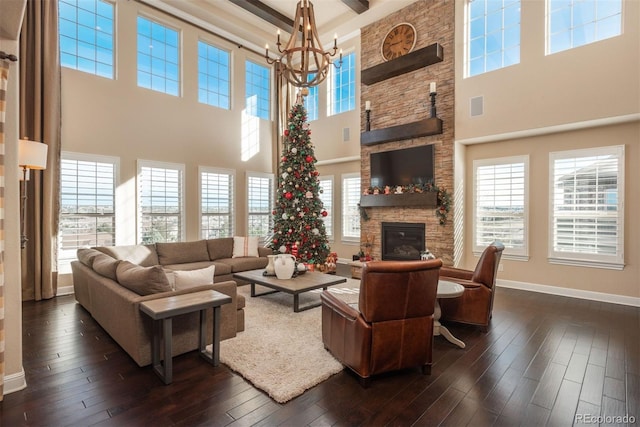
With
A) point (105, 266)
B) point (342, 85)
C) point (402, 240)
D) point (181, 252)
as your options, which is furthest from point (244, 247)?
point (342, 85)

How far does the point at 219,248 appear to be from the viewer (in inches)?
255

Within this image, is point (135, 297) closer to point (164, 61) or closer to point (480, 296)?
point (480, 296)

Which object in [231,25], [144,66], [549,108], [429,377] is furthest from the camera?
[231,25]

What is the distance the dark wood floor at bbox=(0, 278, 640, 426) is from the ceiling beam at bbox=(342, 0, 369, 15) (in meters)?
6.32

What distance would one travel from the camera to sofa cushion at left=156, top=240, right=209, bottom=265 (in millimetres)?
5812

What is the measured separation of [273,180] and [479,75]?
5.14m

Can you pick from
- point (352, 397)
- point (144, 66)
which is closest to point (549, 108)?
point (352, 397)

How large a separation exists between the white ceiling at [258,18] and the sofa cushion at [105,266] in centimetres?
513

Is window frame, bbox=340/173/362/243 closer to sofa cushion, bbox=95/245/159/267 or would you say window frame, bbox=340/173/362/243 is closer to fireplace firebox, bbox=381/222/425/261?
fireplace firebox, bbox=381/222/425/261

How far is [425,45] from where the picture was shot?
6461 mm

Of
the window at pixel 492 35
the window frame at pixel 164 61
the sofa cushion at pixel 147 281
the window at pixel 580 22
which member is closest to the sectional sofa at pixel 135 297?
the sofa cushion at pixel 147 281

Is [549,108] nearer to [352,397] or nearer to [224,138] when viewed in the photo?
[352,397]

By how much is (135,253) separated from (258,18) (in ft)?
18.4

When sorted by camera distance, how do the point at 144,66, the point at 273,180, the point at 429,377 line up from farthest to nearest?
the point at 273,180 < the point at 144,66 < the point at 429,377
